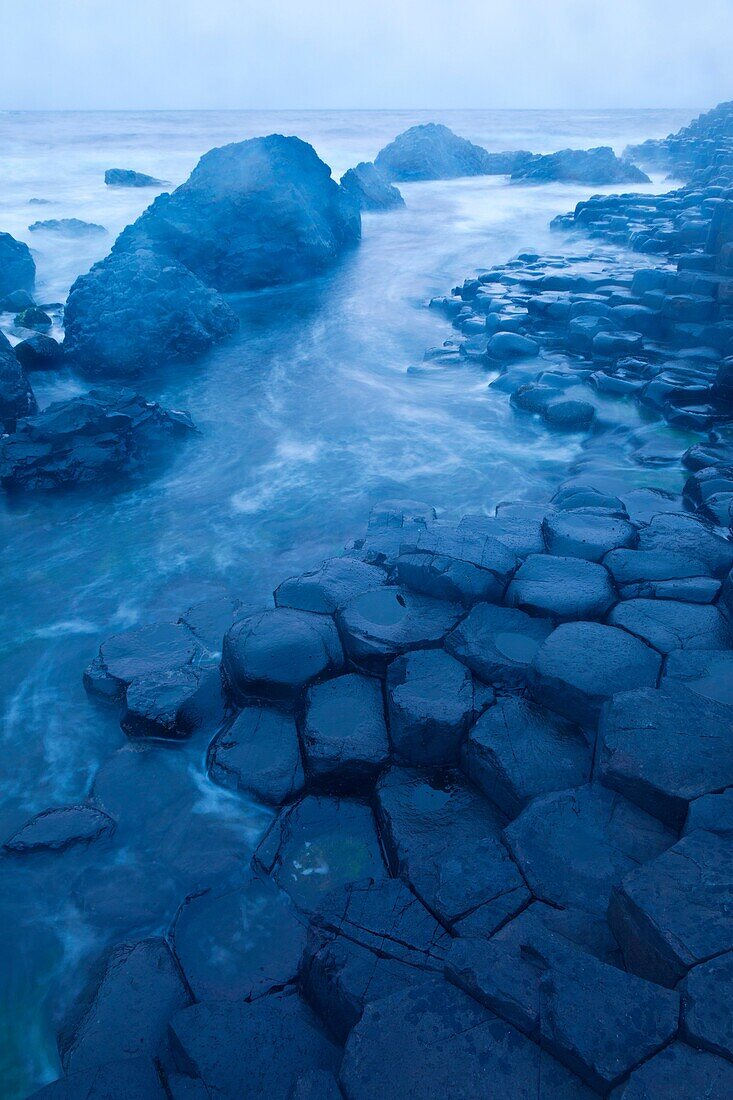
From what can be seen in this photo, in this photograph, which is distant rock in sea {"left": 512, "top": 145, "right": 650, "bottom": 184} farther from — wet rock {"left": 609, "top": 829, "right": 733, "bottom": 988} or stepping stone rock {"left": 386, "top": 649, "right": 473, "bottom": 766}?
wet rock {"left": 609, "top": 829, "right": 733, "bottom": 988}

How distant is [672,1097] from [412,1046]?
37.6 inches

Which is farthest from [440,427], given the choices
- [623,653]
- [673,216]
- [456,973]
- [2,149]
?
[2,149]

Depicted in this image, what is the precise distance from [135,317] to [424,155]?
34.2 metres

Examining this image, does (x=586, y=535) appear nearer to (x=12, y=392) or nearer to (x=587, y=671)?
(x=587, y=671)

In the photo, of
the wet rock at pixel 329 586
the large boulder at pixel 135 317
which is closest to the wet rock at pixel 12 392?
the large boulder at pixel 135 317

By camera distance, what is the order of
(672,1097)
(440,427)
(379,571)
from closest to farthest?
(672,1097) → (379,571) → (440,427)

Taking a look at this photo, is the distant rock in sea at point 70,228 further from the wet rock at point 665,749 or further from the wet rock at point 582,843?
the wet rock at point 582,843

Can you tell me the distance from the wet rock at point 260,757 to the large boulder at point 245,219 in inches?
615

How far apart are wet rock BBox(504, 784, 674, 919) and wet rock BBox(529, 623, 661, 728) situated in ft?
2.20

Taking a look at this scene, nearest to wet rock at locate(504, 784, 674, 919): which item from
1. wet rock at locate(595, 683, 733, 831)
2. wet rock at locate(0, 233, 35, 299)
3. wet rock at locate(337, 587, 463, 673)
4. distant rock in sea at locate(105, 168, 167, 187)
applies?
wet rock at locate(595, 683, 733, 831)

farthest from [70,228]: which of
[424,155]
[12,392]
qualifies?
[424,155]

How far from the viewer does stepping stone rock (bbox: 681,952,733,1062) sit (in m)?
2.38

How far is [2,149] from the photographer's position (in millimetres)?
55750

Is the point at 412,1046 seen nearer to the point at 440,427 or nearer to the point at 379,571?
the point at 379,571
